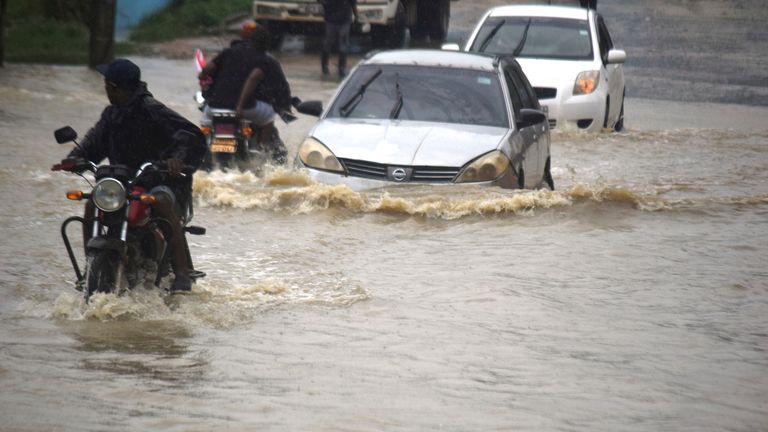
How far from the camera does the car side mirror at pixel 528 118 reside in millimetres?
12062

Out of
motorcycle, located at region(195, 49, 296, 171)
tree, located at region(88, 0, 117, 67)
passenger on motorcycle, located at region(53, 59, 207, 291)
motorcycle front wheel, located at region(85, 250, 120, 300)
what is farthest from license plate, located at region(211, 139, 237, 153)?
tree, located at region(88, 0, 117, 67)

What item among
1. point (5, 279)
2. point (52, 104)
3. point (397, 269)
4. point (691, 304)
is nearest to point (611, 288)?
point (691, 304)

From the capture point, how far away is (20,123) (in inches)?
712

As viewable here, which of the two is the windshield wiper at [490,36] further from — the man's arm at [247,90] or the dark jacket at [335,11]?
the dark jacket at [335,11]

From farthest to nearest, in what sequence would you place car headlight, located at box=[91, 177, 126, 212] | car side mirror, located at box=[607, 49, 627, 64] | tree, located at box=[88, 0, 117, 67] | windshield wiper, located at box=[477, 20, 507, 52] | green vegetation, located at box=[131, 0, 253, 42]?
1. green vegetation, located at box=[131, 0, 253, 42]
2. tree, located at box=[88, 0, 117, 67]
3. windshield wiper, located at box=[477, 20, 507, 52]
4. car side mirror, located at box=[607, 49, 627, 64]
5. car headlight, located at box=[91, 177, 126, 212]

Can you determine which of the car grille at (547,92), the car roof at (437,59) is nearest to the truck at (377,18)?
the car grille at (547,92)

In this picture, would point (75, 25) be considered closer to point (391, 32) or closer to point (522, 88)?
point (391, 32)

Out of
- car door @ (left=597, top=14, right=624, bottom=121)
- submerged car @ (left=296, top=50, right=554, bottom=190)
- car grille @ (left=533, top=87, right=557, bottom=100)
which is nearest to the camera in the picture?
submerged car @ (left=296, top=50, right=554, bottom=190)

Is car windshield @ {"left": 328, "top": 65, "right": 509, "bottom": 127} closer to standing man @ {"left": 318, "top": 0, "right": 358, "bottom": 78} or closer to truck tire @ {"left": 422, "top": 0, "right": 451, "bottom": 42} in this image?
standing man @ {"left": 318, "top": 0, "right": 358, "bottom": 78}

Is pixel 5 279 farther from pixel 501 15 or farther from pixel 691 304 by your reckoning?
pixel 501 15

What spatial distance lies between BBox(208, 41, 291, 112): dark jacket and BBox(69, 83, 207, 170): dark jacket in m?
5.09

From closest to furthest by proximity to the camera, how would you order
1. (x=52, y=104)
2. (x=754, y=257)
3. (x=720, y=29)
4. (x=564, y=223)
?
(x=754, y=257) < (x=564, y=223) < (x=52, y=104) < (x=720, y=29)

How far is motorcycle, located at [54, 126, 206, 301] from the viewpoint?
7652mm

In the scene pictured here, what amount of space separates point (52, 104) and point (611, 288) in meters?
12.0
